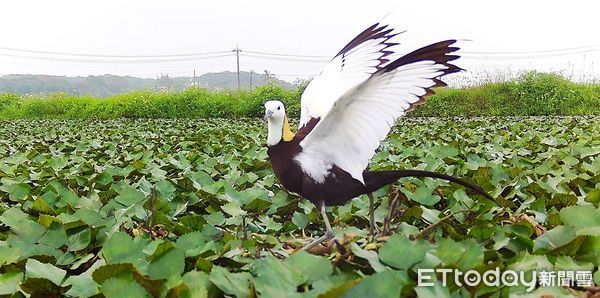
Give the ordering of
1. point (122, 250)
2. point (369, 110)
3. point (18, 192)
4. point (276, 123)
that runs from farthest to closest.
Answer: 1. point (18, 192)
2. point (276, 123)
3. point (369, 110)
4. point (122, 250)

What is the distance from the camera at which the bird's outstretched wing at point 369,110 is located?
1.12 metres

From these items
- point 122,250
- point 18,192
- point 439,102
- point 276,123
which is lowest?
point 439,102

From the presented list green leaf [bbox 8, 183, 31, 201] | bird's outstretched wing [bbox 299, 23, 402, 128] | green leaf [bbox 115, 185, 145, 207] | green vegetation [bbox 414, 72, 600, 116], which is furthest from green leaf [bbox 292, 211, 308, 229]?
green vegetation [bbox 414, 72, 600, 116]

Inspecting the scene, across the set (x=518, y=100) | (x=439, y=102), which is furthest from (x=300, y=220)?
(x=518, y=100)

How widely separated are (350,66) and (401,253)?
840mm

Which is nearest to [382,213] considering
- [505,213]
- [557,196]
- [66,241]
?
[505,213]

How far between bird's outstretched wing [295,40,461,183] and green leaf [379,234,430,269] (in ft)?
1.35

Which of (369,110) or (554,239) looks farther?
(369,110)

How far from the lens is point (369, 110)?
119cm

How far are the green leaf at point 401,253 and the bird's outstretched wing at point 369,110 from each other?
41 cm

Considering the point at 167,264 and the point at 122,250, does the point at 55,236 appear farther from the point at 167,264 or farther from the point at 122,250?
the point at 167,264

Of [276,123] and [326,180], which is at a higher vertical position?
[276,123]

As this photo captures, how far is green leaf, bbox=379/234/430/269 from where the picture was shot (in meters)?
0.80

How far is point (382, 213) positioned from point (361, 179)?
0.19 m
